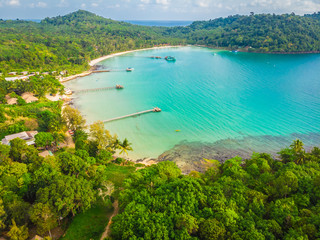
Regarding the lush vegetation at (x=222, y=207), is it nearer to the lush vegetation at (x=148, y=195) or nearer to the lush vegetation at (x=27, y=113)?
the lush vegetation at (x=148, y=195)

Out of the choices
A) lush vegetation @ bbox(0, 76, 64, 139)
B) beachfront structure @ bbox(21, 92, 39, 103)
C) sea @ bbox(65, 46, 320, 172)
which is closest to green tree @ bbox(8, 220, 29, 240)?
sea @ bbox(65, 46, 320, 172)

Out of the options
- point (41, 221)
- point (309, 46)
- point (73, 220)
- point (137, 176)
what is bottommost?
point (73, 220)

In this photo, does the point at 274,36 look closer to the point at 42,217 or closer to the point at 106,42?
the point at 106,42

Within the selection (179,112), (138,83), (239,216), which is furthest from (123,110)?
(239,216)

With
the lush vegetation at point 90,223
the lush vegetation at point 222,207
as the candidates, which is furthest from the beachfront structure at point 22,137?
the lush vegetation at point 222,207

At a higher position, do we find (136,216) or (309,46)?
(309,46)

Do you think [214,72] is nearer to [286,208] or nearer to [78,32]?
[286,208]

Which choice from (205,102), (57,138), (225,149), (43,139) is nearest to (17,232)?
(43,139)
